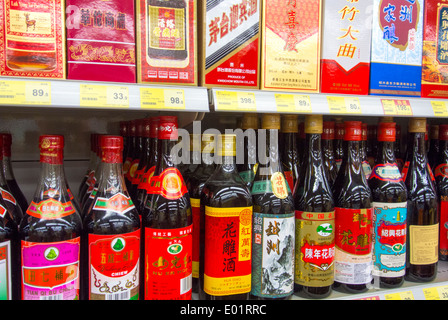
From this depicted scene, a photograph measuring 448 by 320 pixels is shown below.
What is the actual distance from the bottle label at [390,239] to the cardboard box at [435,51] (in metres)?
0.42

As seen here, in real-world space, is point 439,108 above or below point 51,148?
above

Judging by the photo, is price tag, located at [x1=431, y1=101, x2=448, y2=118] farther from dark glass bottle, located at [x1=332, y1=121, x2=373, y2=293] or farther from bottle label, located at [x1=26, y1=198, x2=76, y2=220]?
bottle label, located at [x1=26, y1=198, x2=76, y2=220]

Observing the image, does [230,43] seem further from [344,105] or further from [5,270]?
[5,270]

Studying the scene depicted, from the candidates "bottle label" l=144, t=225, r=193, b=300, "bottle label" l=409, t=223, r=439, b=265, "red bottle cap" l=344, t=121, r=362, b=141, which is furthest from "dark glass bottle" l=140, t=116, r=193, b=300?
"bottle label" l=409, t=223, r=439, b=265

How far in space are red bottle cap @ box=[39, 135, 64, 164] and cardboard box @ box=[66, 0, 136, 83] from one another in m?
0.16

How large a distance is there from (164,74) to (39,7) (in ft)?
1.10

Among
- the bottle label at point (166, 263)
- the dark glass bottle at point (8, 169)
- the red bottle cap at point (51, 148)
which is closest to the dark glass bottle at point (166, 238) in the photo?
the bottle label at point (166, 263)

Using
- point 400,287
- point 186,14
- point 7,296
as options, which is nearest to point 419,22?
point 186,14

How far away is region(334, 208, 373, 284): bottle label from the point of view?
3.88 ft

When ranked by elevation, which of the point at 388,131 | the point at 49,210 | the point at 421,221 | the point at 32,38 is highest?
the point at 32,38

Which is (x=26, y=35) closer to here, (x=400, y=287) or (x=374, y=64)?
(x=374, y=64)

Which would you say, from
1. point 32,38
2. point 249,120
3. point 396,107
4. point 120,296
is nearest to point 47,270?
point 120,296

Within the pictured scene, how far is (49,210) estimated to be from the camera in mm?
921

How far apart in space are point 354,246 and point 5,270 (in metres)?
1.02
